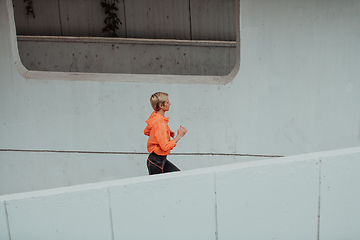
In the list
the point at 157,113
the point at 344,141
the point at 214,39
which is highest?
the point at 214,39

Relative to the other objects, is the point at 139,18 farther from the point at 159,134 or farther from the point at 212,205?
the point at 212,205

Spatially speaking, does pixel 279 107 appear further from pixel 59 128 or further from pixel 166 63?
pixel 166 63

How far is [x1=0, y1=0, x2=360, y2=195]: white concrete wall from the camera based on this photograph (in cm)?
548

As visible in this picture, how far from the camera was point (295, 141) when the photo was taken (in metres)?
5.88

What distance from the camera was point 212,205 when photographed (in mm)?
2912

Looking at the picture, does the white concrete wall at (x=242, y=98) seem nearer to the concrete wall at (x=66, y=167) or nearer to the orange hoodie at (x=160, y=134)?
the concrete wall at (x=66, y=167)

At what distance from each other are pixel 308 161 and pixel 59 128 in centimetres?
470

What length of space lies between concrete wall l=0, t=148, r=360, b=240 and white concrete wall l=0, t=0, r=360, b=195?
299 centimetres

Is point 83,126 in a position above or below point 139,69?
below

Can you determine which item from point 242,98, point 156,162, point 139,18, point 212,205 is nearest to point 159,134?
point 156,162

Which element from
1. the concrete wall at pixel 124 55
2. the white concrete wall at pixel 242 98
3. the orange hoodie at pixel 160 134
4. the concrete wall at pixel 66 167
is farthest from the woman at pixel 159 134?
the concrete wall at pixel 124 55

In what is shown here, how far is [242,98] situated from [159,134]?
2559 millimetres

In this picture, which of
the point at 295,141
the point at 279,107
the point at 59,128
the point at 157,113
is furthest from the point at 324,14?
the point at 59,128

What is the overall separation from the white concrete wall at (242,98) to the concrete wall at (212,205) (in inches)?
118
